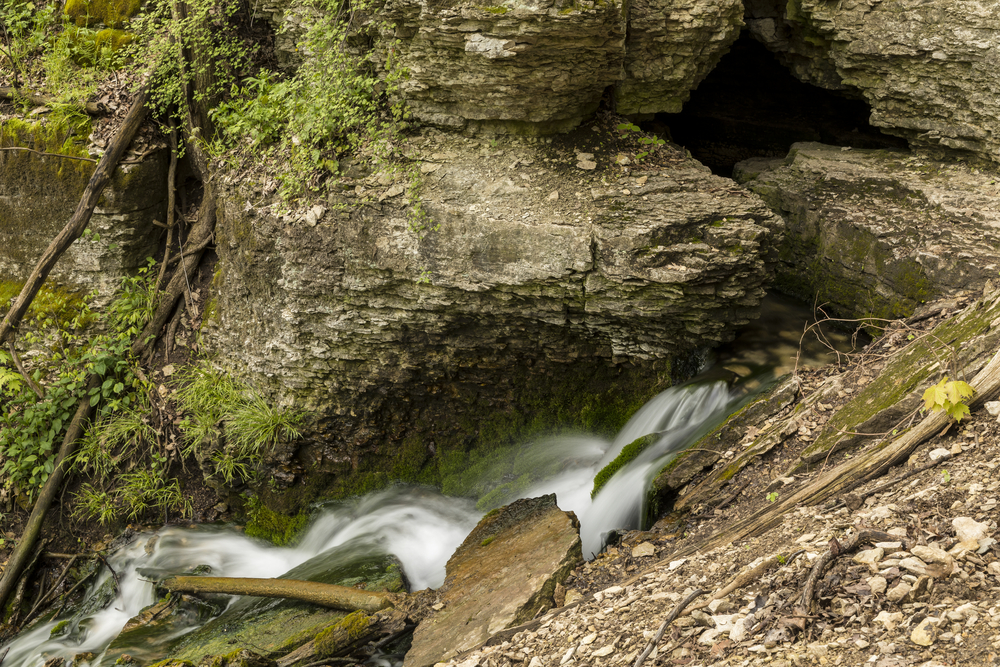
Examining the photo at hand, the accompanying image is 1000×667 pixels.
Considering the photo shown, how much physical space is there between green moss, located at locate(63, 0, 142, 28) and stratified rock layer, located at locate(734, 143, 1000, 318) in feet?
20.2

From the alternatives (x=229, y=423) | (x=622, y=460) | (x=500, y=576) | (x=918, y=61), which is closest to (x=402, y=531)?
(x=500, y=576)

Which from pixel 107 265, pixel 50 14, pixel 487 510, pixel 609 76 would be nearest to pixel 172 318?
pixel 107 265

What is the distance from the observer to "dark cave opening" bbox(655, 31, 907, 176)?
21.1 feet

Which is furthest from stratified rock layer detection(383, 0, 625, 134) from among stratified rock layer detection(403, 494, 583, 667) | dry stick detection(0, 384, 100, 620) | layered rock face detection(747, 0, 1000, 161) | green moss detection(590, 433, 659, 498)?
dry stick detection(0, 384, 100, 620)

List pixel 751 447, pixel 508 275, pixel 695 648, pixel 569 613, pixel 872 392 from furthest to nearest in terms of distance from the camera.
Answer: pixel 508 275 < pixel 751 447 < pixel 872 392 < pixel 569 613 < pixel 695 648

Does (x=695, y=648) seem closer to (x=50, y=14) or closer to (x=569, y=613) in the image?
(x=569, y=613)

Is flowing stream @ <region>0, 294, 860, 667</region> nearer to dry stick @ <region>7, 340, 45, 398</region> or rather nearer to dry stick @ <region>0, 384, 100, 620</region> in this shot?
dry stick @ <region>0, 384, 100, 620</region>

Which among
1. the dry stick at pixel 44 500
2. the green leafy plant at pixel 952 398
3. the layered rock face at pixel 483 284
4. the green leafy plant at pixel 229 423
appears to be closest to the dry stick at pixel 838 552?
the green leafy plant at pixel 952 398

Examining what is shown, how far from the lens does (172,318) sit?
6.67 meters

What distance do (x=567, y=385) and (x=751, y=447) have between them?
1940 millimetres

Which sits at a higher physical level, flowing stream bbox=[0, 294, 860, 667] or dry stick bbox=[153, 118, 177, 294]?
dry stick bbox=[153, 118, 177, 294]

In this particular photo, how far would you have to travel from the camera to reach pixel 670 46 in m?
5.04

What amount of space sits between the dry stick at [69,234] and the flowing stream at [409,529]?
7.31 ft

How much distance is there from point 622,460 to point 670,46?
3.04m
